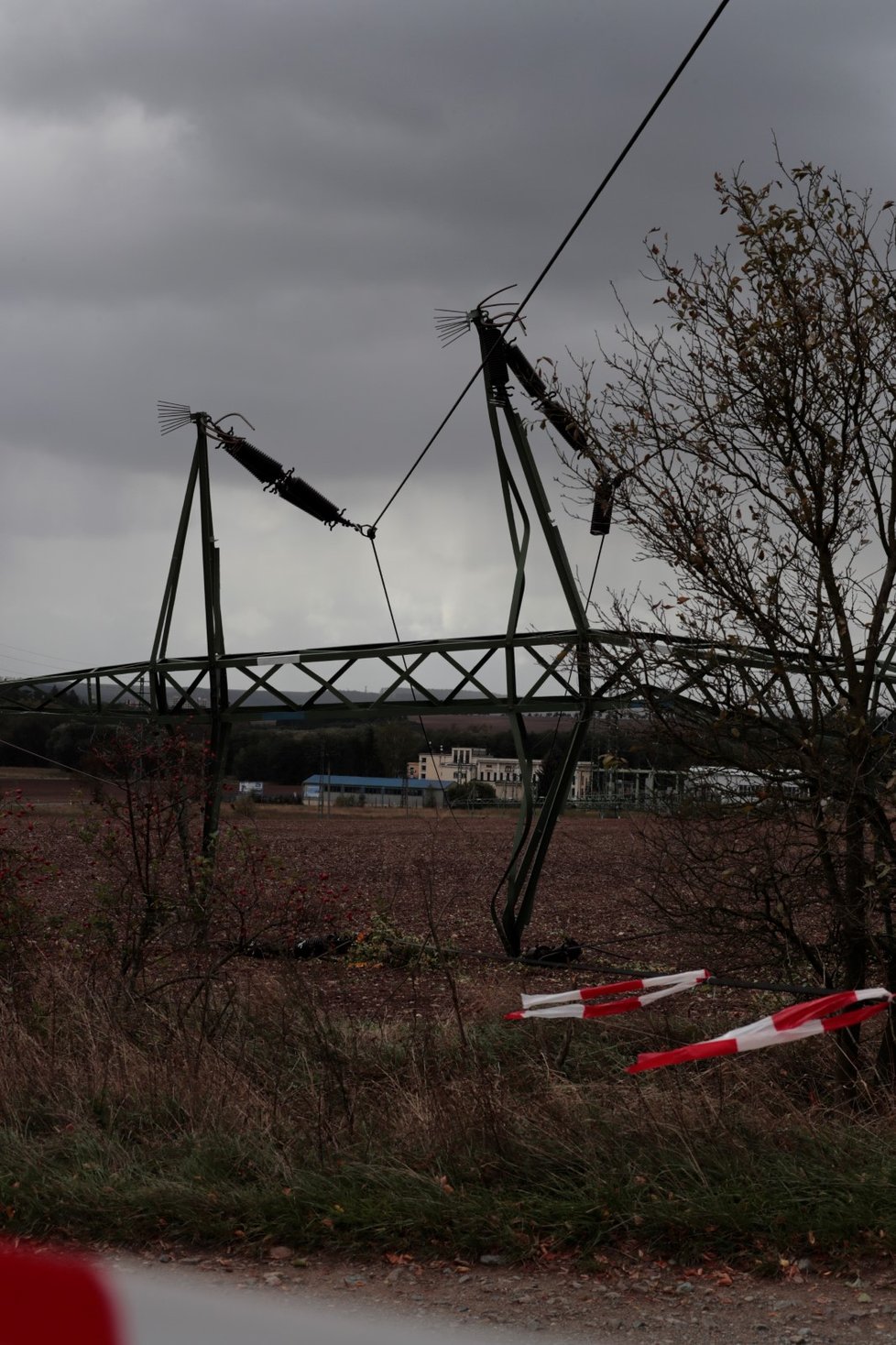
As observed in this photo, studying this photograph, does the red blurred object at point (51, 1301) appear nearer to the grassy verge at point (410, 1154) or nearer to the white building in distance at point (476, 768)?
the grassy verge at point (410, 1154)

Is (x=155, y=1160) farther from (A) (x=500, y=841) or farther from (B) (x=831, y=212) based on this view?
(A) (x=500, y=841)

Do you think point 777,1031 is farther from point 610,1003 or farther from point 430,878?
point 430,878

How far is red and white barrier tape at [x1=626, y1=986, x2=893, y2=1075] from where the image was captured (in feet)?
16.4

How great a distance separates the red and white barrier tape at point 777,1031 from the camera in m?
4.99

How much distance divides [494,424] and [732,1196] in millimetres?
9536

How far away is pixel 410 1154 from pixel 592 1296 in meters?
1.22

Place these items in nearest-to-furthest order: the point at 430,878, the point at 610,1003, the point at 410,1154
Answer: the point at 410,1154, the point at 610,1003, the point at 430,878

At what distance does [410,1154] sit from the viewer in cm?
522

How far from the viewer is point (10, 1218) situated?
5008 millimetres

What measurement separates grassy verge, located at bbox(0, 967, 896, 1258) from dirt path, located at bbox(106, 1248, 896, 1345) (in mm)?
153

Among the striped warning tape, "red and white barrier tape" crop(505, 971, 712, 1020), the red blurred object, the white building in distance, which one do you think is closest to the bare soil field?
"red and white barrier tape" crop(505, 971, 712, 1020)

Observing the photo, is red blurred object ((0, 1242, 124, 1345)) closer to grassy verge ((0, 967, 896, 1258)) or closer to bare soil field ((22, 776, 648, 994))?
grassy verge ((0, 967, 896, 1258))

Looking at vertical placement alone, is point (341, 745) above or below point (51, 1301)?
above

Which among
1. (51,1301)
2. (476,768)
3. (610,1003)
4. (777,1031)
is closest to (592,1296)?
(777,1031)
